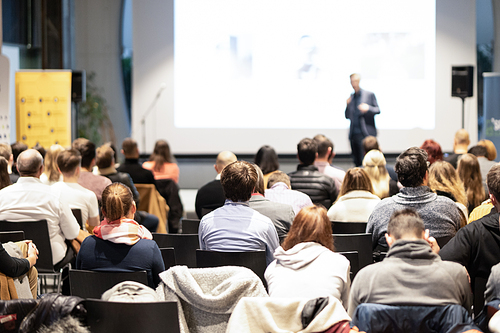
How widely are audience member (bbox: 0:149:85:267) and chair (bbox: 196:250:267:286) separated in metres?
1.46

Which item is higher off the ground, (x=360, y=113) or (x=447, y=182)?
(x=360, y=113)

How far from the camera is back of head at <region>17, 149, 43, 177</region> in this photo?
142 inches

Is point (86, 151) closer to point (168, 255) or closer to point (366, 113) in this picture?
point (168, 255)

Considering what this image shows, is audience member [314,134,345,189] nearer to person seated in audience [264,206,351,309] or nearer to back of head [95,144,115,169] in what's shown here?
back of head [95,144,115,169]

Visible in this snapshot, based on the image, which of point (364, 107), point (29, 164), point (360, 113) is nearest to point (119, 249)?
point (29, 164)

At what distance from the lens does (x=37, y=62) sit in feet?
32.1

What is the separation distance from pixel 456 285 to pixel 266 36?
763cm

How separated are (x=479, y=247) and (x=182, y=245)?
172cm

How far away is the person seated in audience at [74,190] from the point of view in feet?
13.5

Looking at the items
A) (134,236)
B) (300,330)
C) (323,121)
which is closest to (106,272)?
(134,236)

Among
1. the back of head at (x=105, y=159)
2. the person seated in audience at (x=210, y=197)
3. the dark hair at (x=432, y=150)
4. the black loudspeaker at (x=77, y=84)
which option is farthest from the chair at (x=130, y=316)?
the black loudspeaker at (x=77, y=84)

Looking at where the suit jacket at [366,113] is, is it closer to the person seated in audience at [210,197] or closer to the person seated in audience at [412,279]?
the person seated in audience at [210,197]

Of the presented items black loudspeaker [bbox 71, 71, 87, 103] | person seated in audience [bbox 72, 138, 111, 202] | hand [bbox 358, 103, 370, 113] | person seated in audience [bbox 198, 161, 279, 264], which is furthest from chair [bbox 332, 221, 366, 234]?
black loudspeaker [bbox 71, 71, 87, 103]

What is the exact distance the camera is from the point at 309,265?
2.17 meters
